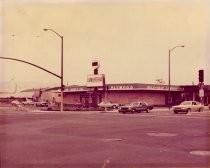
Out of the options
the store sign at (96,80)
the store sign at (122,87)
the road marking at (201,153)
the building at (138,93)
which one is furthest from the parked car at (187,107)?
the road marking at (201,153)

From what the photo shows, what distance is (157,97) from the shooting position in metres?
92.3

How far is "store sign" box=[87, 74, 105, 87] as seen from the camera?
78.6 metres

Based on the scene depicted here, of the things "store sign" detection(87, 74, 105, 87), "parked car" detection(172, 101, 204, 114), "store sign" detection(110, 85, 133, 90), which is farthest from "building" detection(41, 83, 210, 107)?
"parked car" detection(172, 101, 204, 114)

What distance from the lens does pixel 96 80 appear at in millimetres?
79438

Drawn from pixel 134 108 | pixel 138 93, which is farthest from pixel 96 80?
pixel 134 108

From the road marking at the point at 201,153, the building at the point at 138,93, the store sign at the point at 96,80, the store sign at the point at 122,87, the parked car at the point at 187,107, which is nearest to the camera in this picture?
the road marking at the point at 201,153

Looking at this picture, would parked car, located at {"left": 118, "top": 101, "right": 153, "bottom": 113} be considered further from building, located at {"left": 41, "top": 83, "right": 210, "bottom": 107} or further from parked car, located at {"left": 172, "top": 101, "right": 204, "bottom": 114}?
building, located at {"left": 41, "top": 83, "right": 210, "bottom": 107}

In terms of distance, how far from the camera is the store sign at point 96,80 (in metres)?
78.6

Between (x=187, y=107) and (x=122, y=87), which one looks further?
(x=122, y=87)

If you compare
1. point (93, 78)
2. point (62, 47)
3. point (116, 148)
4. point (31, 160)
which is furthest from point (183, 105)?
point (31, 160)

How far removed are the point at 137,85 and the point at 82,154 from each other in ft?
242

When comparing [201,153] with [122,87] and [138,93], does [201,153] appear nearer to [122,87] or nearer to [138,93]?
[122,87]

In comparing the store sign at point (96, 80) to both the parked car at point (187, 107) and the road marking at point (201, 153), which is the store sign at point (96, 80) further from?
the road marking at point (201, 153)

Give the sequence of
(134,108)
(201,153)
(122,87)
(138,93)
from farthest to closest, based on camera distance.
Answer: (138,93), (122,87), (134,108), (201,153)
